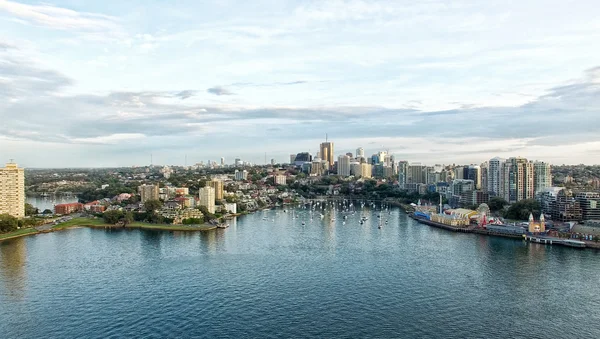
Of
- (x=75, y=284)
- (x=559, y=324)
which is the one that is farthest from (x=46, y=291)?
(x=559, y=324)

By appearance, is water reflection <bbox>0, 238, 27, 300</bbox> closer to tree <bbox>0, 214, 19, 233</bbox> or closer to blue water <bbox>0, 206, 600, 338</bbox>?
blue water <bbox>0, 206, 600, 338</bbox>

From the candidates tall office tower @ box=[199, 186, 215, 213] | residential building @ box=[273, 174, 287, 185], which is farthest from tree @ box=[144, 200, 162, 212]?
residential building @ box=[273, 174, 287, 185]

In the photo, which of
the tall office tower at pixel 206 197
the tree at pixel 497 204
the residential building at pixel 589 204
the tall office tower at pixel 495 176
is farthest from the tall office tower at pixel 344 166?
the residential building at pixel 589 204

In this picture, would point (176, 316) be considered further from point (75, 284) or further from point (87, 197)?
point (87, 197)

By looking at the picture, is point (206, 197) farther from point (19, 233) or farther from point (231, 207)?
point (19, 233)

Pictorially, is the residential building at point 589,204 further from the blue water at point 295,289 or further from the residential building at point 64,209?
the residential building at point 64,209
